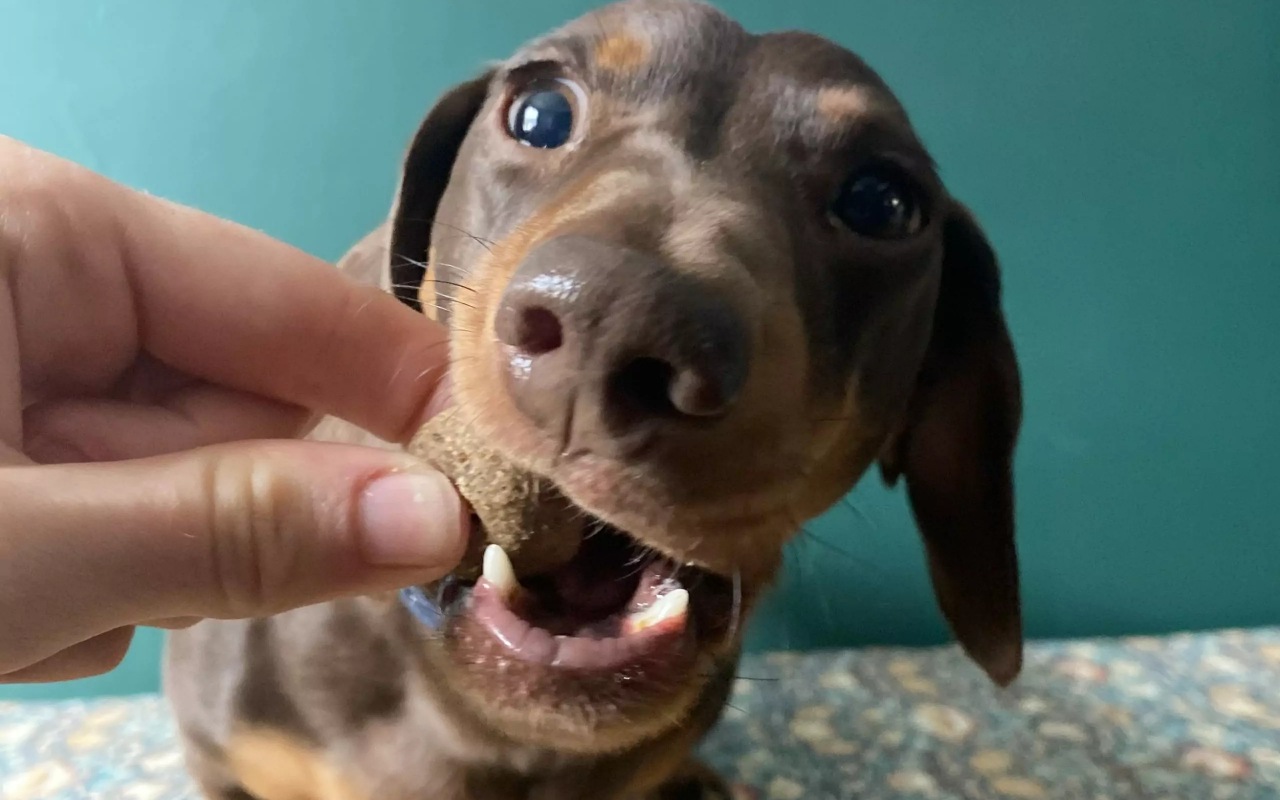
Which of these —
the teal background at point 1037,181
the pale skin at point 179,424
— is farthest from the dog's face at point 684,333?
the teal background at point 1037,181

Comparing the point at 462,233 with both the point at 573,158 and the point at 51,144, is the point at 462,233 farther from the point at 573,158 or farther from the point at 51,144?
the point at 51,144

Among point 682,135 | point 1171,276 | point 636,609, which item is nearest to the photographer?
point 636,609

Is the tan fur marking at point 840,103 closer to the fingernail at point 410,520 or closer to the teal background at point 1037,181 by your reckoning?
the fingernail at point 410,520

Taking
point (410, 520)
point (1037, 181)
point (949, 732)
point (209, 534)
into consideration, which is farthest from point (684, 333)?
point (1037, 181)

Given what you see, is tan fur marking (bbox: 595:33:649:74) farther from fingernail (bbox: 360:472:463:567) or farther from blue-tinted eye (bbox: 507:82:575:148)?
fingernail (bbox: 360:472:463:567)

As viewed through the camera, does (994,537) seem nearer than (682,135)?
No

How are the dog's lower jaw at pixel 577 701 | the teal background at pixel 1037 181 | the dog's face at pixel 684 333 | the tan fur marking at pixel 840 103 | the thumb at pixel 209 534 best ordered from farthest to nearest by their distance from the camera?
the teal background at pixel 1037 181
the tan fur marking at pixel 840 103
the dog's lower jaw at pixel 577 701
the dog's face at pixel 684 333
the thumb at pixel 209 534

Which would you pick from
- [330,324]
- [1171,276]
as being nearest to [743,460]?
[330,324]

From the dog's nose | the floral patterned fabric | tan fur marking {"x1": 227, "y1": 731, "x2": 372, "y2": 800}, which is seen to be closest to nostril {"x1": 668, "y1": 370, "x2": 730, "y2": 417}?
the dog's nose
